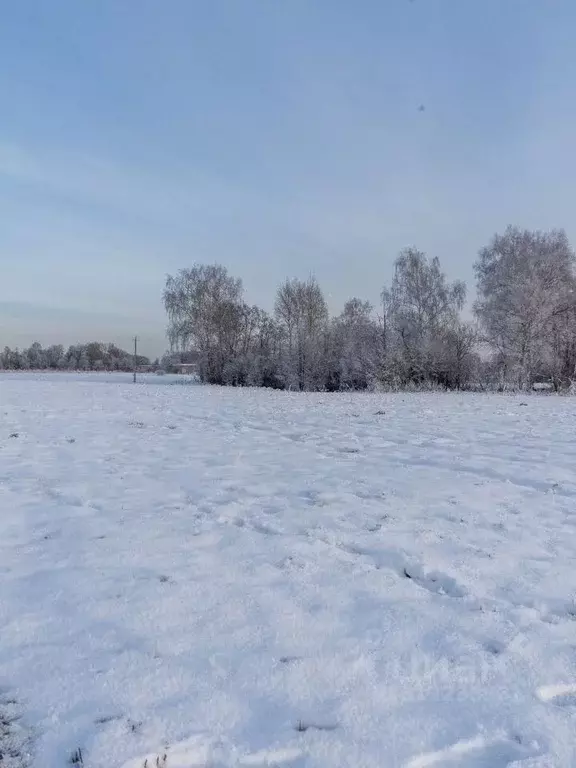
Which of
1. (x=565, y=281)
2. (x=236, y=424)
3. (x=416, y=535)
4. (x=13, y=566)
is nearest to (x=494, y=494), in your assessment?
(x=416, y=535)

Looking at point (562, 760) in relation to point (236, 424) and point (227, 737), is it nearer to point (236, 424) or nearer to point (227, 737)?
point (227, 737)

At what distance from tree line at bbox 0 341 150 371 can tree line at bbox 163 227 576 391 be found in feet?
165

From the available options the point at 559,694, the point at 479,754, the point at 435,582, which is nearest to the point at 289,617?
the point at 435,582

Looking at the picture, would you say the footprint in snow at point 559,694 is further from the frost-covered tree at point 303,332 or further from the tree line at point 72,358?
the tree line at point 72,358

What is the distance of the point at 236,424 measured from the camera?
1046 cm

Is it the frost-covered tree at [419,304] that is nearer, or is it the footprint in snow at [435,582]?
the footprint in snow at [435,582]

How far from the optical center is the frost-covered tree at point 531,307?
2739 cm

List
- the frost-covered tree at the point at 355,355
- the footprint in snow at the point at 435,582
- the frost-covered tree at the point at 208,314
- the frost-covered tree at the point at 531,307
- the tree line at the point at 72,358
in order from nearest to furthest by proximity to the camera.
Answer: the footprint in snow at the point at 435,582, the frost-covered tree at the point at 531,307, the frost-covered tree at the point at 355,355, the frost-covered tree at the point at 208,314, the tree line at the point at 72,358

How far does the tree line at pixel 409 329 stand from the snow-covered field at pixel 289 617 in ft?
77.5

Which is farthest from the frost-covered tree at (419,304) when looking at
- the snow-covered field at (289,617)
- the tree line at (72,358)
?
the tree line at (72,358)

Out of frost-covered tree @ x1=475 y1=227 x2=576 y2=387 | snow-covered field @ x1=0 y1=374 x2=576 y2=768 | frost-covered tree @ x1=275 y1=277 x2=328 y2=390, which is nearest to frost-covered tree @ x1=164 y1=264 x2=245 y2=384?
frost-covered tree @ x1=275 y1=277 x2=328 y2=390

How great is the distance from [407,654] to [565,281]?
31.7 metres

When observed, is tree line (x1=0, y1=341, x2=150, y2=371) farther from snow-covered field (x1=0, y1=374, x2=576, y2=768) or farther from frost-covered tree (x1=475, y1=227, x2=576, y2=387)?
snow-covered field (x1=0, y1=374, x2=576, y2=768)

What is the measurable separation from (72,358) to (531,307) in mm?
86173
